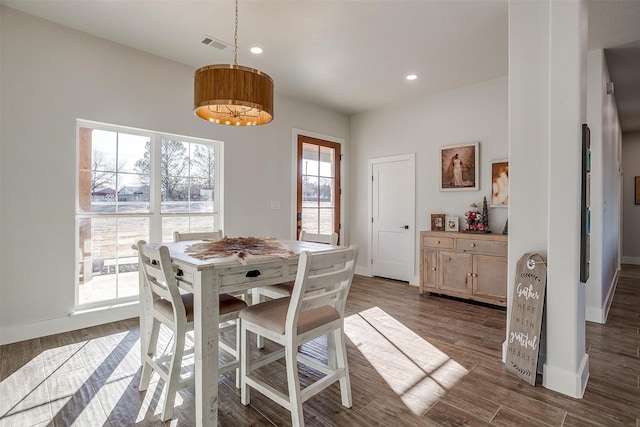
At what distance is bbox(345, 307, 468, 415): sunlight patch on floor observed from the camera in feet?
6.83

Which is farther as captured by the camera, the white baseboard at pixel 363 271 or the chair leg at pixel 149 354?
the white baseboard at pixel 363 271

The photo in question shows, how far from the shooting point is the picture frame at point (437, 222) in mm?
4613

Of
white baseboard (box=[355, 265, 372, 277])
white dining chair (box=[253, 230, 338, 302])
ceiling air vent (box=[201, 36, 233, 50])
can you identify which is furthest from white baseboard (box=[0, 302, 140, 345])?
white baseboard (box=[355, 265, 372, 277])

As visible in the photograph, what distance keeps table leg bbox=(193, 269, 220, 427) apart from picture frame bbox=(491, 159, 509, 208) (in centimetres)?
380

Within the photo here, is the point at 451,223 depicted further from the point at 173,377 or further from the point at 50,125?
the point at 50,125

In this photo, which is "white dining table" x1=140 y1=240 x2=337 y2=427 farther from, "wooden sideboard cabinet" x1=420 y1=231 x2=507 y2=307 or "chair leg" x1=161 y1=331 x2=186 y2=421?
"wooden sideboard cabinet" x1=420 y1=231 x2=507 y2=307

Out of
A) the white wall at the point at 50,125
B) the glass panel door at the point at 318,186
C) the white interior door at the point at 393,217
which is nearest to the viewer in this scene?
the white wall at the point at 50,125

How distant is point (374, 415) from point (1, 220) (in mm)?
3314

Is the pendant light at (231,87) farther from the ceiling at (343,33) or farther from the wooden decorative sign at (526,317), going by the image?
the wooden decorative sign at (526,317)

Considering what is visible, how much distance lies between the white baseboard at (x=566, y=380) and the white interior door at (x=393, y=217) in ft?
9.46

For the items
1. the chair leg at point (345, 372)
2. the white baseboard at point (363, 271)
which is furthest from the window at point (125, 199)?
the white baseboard at point (363, 271)

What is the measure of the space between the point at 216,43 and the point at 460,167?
11.2ft

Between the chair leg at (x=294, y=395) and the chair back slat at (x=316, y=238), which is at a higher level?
the chair back slat at (x=316, y=238)

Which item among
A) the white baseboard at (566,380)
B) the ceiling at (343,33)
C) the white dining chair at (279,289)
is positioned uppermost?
the ceiling at (343,33)
